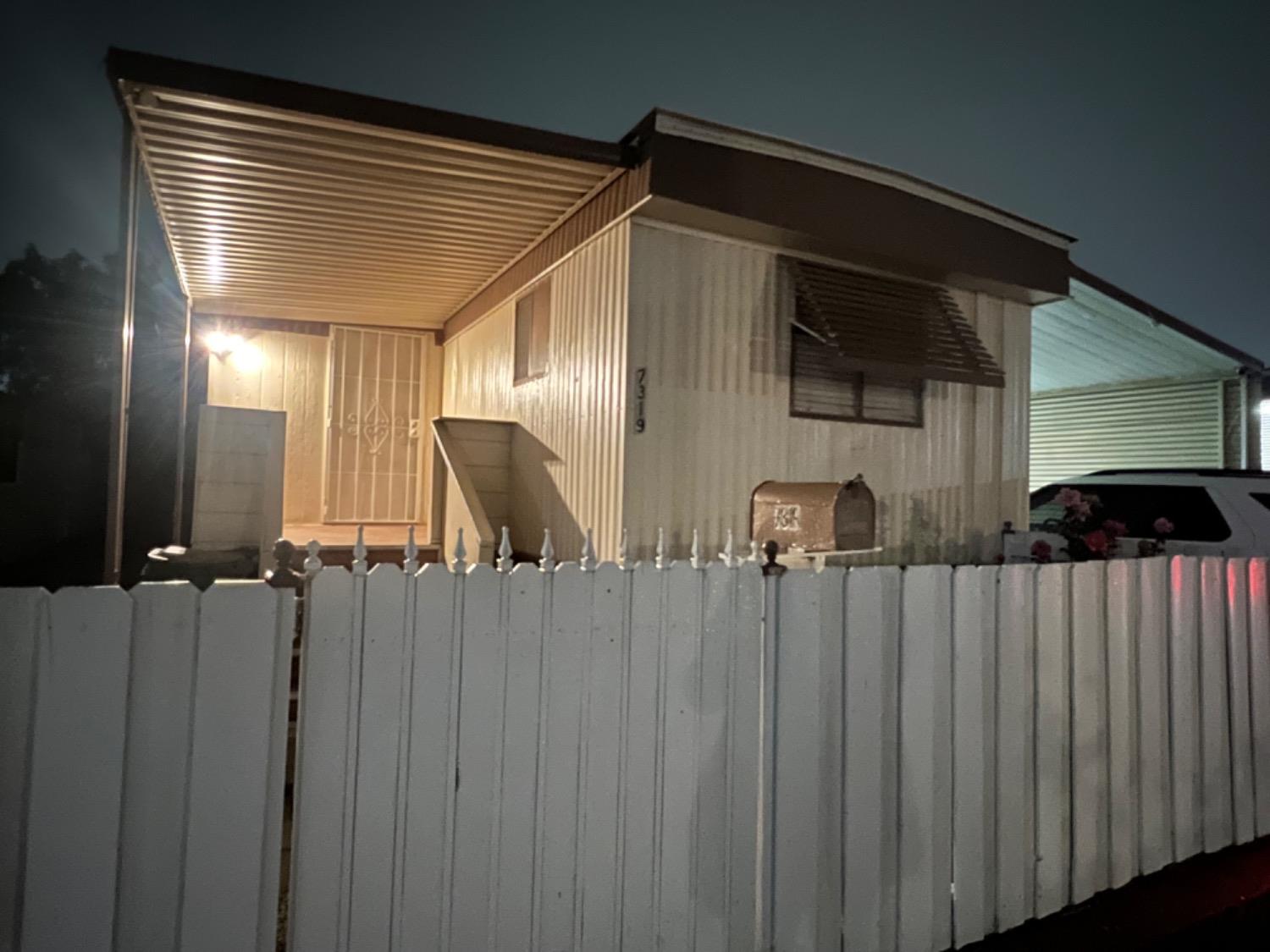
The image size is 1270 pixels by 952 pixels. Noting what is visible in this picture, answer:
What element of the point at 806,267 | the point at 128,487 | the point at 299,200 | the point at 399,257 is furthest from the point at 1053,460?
the point at 128,487

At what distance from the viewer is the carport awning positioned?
4.73m

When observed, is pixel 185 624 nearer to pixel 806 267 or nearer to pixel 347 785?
pixel 347 785

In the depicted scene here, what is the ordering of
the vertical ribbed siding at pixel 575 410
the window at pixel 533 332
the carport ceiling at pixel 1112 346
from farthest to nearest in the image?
the carport ceiling at pixel 1112 346 → the window at pixel 533 332 → the vertical ribbed siding at pixel 575 410

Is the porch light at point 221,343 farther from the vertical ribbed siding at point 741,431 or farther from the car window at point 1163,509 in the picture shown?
the car window at point 1163,509

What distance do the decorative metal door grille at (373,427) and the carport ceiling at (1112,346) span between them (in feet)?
30.3

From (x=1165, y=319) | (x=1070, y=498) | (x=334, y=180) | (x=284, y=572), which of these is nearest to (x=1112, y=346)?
(x=1165, y=319)

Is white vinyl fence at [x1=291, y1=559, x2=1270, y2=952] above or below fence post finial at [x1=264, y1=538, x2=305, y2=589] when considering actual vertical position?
below

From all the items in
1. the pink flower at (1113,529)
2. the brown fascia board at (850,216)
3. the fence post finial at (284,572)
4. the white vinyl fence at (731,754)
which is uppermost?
the brown fascia board at (850,216)

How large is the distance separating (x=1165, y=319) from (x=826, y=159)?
22.5 ft

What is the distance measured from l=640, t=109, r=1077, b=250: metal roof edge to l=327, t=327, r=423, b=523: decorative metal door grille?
22.8 ft

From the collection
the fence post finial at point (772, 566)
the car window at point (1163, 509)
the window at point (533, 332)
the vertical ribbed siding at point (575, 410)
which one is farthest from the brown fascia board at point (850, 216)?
the fence post finial at point (772, 566)

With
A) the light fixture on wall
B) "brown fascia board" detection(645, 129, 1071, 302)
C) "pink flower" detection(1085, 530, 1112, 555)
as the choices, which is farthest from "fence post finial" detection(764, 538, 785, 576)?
the light fixture on wall

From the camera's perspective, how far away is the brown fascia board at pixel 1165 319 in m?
8.72

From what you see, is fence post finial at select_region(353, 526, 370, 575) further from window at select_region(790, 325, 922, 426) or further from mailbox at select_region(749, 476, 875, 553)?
window at select_region(790, 325, 922, 426)
